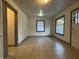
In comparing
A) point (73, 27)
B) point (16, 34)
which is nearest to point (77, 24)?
point (73, 27)

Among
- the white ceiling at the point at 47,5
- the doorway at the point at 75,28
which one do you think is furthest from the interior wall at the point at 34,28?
the doorway at the point at 75,28

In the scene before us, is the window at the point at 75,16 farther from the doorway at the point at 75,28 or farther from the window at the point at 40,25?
the window at the point at 40,25

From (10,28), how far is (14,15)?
73 cm

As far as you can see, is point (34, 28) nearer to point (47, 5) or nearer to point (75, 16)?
point (47, 5)

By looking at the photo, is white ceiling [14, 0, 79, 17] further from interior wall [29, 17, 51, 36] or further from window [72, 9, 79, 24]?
interior wall [29, 17, 51, 36]

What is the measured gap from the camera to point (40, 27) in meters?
13.2

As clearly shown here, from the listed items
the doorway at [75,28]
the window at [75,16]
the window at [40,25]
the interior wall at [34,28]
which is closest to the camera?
the doorway at [75,28]

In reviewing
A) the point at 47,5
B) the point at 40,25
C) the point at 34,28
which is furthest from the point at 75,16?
the point at 34,28

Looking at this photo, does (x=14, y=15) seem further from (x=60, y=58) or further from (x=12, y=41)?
(x=60, y=58)

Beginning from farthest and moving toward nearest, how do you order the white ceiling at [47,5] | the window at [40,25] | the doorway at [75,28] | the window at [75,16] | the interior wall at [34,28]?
1. the window at [40,25]
2. the interior wall at [34,28]
3. the window at [75,16]
4. the doorway at [75,28]
5. the white ceiling at [47,5]

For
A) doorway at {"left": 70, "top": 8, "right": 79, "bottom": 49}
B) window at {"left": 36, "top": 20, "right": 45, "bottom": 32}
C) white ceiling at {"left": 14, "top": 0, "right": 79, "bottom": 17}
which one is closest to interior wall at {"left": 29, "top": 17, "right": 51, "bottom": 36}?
window at {"left": 36, "top": 20, "right": 45, "bottom": 32}

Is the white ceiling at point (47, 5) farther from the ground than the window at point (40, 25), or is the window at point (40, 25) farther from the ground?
the white ceiling at point (47, 5)

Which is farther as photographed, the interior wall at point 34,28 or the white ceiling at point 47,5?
the interior wall at point 34,28

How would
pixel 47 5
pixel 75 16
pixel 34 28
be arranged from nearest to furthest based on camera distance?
1. pixel 75 16
2. pixel 47 5
3. pixel 34 28
